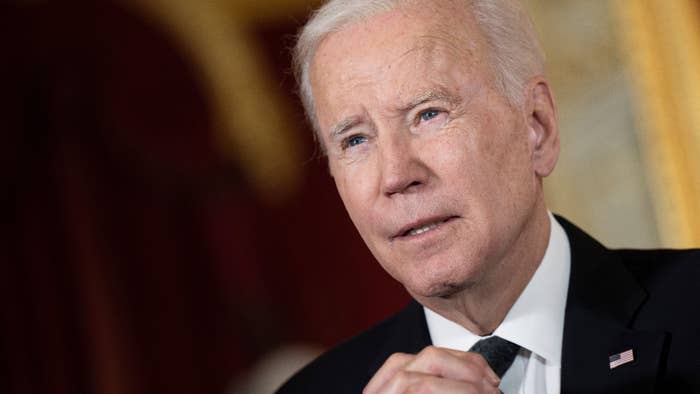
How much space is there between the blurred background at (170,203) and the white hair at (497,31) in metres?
1.52

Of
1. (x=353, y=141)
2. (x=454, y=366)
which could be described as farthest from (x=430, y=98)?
(x=454, y=366)

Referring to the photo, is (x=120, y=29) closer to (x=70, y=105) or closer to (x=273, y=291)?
(x=70, y=105)

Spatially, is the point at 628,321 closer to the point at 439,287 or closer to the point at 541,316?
the point at 541,316

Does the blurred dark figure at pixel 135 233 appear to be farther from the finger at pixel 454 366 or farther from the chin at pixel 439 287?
the finger at pixel 454 366

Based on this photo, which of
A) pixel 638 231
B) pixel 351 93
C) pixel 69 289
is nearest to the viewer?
pixel 351 93

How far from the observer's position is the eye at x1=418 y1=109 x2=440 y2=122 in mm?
2115

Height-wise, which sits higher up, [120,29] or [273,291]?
[120,29]

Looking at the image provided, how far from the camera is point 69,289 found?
442 cm

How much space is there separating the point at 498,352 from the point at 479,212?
35 centimetres

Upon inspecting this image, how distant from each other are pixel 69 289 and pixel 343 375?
2.16 meters

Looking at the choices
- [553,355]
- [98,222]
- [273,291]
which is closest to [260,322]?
[273,291]

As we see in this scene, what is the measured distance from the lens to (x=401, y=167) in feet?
6.75

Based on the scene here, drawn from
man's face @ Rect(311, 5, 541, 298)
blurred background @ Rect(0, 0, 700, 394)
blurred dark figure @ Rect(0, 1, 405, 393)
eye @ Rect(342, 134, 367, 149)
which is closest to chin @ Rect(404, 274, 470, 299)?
man's face @ Rect(311, 5, 541, 298)

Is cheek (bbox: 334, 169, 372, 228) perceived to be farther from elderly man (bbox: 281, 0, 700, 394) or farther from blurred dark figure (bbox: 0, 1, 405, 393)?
blurred dark figure (bbox: 0, 1, 405, 393)
